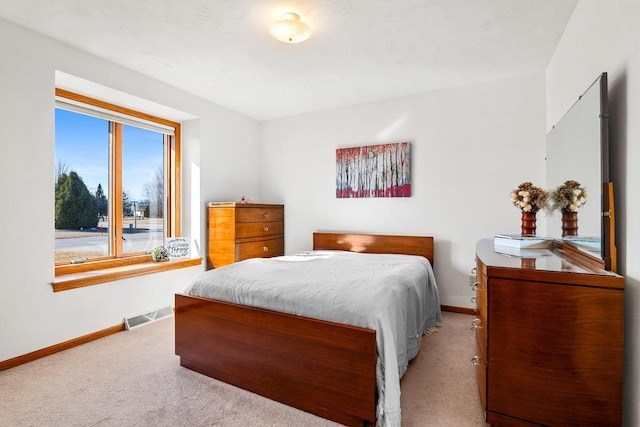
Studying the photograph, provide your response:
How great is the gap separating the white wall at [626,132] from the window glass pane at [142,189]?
161 inches

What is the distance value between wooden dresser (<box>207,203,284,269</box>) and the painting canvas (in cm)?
110

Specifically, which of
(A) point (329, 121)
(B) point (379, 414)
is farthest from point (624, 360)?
(A) point (329, 121)

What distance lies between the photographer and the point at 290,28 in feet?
7.32

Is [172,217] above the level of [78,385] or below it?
above

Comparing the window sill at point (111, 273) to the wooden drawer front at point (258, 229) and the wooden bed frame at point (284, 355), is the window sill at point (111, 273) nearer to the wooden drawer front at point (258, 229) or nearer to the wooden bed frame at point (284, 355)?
the wooden drawer front at point (258, 229)

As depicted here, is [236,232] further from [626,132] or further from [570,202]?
[626,132]

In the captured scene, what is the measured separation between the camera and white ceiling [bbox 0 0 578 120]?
7.06 ft

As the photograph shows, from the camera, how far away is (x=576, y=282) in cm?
133

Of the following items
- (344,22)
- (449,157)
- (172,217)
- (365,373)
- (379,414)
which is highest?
(344,22)

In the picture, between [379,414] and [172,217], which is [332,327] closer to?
[379,414]

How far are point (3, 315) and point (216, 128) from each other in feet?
9.13

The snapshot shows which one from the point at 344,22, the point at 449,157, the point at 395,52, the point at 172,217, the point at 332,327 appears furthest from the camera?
the point at 172,217

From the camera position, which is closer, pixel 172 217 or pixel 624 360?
pixel 624 360

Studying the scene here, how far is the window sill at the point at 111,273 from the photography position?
8.86 feet
